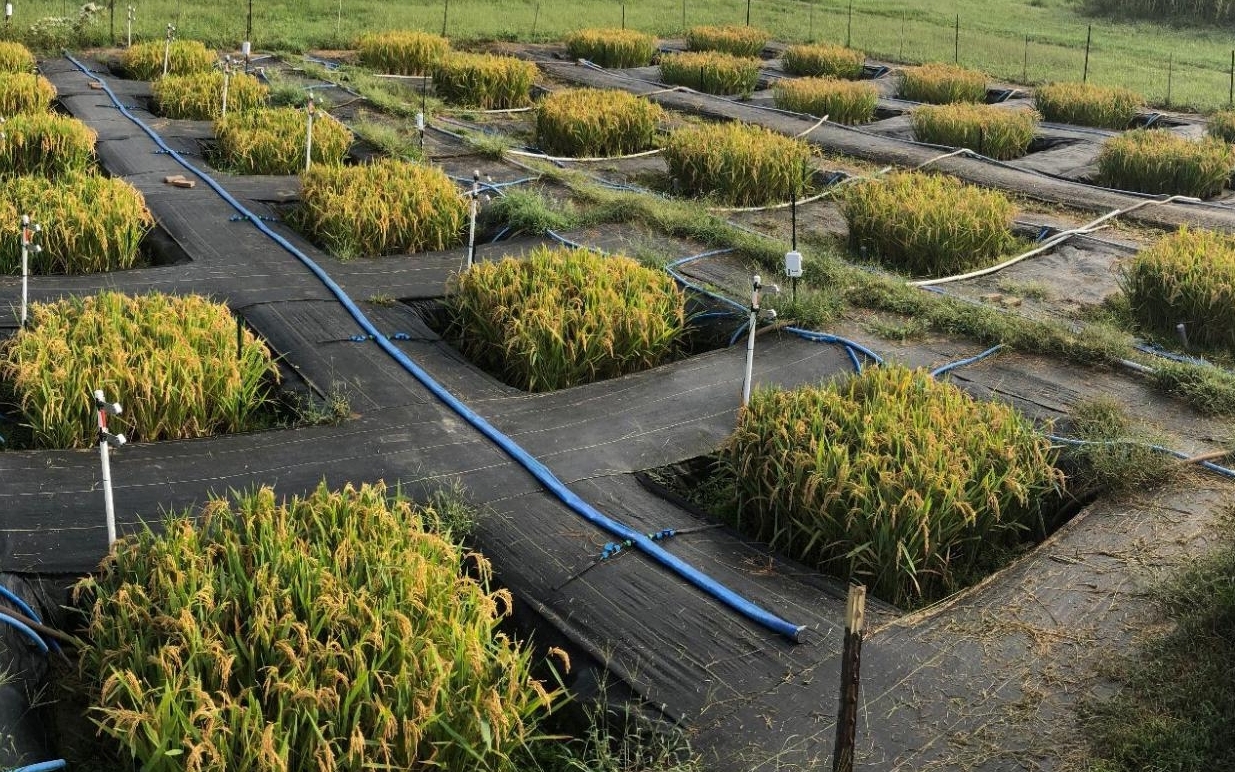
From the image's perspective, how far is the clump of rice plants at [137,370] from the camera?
493 cm

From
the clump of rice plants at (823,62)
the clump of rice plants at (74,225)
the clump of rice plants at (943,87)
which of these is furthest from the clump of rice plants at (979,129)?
the clump of rice plants at (74,225)

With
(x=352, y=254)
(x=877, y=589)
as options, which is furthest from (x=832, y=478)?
(x=352, y=254)

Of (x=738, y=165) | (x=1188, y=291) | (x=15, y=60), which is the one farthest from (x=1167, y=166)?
(x=15, y=60)

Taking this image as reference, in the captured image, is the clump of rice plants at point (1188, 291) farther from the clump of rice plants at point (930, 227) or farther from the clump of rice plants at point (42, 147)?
the clump of rice plants at point (42, 147)

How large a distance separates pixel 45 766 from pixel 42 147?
6.58 metres

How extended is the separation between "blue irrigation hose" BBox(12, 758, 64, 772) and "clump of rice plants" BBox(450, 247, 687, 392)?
2999 mm

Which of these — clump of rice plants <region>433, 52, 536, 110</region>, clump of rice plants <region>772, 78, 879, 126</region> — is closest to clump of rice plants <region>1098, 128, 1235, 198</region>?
clump of rice plants <region>772, 78, 879, 126</region>

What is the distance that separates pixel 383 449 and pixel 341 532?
1113mm

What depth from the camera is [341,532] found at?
381 cm

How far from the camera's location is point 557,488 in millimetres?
4590

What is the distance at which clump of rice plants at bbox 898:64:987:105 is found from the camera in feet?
47.4

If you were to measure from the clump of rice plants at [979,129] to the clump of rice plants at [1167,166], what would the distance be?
1.13m

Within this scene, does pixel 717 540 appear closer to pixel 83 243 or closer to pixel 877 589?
pixel 877 589

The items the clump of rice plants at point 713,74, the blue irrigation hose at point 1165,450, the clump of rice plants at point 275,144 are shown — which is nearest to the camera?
the blue irrigation hose at point 1165,450
